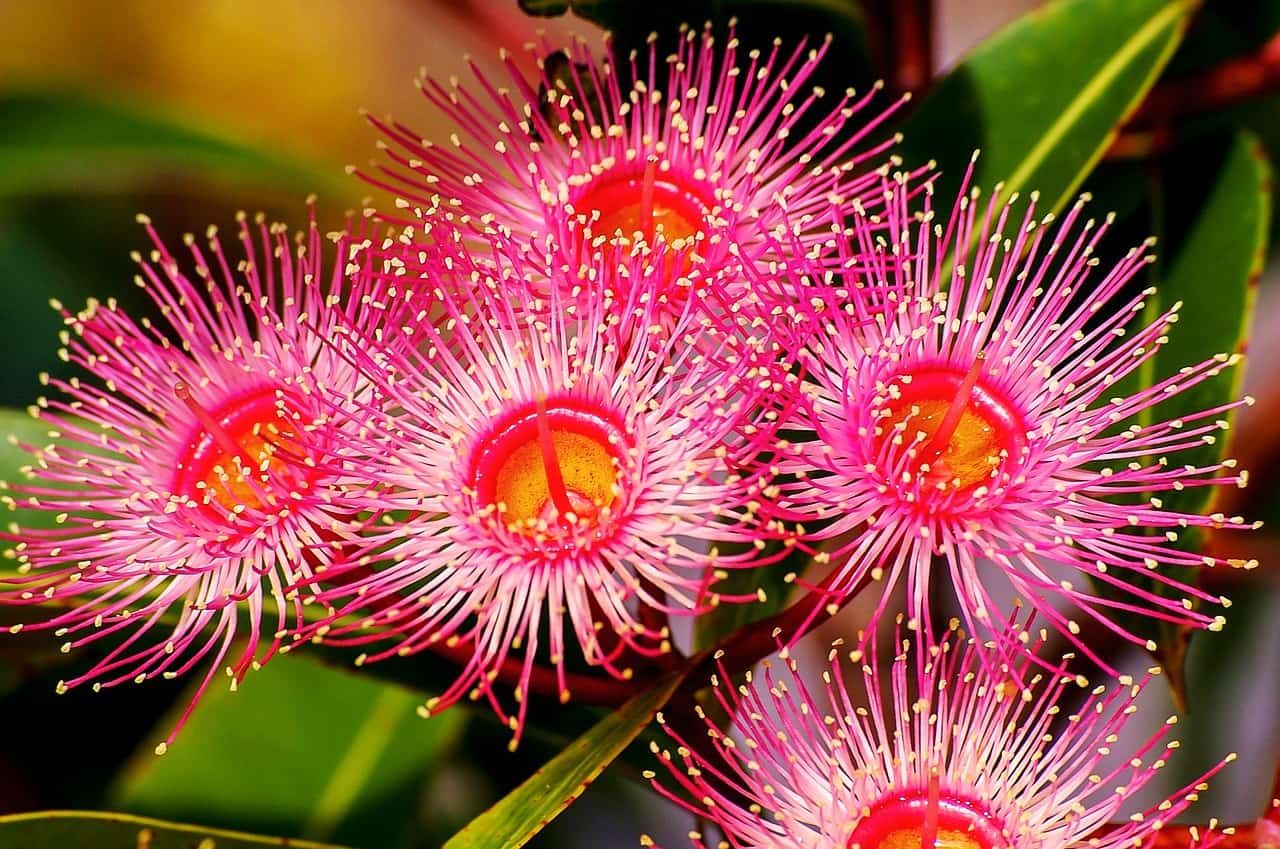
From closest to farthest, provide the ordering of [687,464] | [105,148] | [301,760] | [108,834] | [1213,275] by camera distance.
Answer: [687,464] → [108,834] → [1213,275] → [301,760] → [105,148]

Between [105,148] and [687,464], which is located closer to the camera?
[687,464]

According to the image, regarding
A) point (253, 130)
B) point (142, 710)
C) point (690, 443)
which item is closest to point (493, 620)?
point (690, 443)

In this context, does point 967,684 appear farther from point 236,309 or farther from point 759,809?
point 236,309

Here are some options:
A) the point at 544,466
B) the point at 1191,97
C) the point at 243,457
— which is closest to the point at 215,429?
the point at 243,457

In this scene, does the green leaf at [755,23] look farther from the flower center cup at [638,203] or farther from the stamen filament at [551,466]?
the stamen filament at [551,466]

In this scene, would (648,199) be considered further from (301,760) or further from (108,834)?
(301,760)

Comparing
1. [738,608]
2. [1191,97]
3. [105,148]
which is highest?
[105,148]

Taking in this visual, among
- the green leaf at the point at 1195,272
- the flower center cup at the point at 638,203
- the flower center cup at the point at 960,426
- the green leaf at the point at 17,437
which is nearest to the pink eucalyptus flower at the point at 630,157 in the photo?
the flower center cup at the point at 638,203
